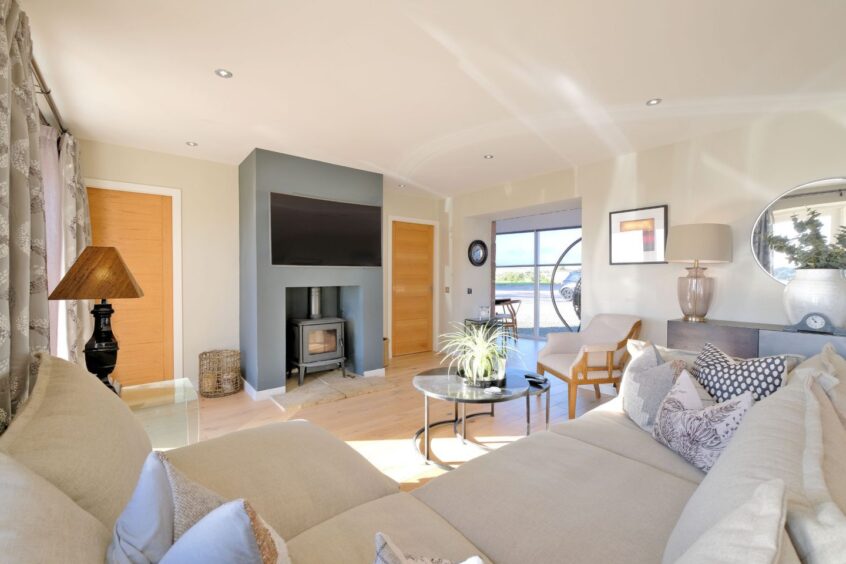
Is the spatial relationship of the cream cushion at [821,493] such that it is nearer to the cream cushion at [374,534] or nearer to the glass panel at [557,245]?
the cream cushion at [374,534]

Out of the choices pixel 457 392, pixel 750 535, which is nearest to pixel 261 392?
pixel 457 392

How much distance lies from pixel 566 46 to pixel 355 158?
238cm

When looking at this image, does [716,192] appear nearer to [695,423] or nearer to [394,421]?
[695,423]

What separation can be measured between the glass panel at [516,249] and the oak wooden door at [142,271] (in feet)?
19.8

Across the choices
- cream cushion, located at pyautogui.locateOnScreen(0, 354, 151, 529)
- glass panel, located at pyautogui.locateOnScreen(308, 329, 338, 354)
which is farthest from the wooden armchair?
cream cushion, located at pyautogui.locateOnScreen(0, 354, 151, 529)

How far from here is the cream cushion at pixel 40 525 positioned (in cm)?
55

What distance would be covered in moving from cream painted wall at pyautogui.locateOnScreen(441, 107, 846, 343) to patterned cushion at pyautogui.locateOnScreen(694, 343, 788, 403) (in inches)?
66.6

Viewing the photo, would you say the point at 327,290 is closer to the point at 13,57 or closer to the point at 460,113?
the point at 460,113

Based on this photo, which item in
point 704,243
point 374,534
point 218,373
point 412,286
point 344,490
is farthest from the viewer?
point 412,286

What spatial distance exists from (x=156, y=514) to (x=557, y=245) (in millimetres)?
7329

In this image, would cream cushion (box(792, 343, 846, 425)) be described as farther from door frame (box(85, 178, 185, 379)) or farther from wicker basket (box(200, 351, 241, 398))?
door frame (box(85, 178, 185, 379))

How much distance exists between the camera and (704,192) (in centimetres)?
324

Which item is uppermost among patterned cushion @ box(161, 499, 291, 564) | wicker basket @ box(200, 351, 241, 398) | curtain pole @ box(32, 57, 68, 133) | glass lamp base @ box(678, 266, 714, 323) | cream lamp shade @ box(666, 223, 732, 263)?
curtain pole @ box(32, 57, 68, 133)

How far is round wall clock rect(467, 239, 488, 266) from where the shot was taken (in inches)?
221
